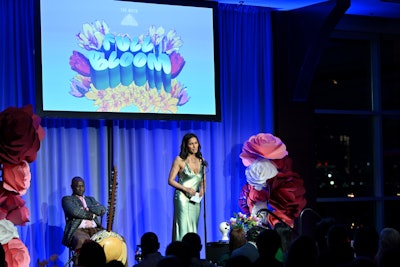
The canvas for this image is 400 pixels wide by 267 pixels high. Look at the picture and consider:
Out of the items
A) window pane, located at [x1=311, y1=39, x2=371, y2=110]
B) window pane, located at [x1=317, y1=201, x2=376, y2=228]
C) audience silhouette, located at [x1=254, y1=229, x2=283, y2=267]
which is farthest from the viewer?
window pane, located at [x1=317, y1=201, x2=376, y2=228]

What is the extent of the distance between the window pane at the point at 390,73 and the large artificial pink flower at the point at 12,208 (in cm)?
564

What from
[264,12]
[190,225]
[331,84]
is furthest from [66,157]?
[331,84]

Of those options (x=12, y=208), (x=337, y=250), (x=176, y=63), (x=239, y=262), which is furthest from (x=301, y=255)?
(x=176, y=63)

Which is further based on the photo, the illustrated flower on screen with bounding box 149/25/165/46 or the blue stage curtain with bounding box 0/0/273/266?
the illustrated flower on screen with bounding box 149/25/165/46

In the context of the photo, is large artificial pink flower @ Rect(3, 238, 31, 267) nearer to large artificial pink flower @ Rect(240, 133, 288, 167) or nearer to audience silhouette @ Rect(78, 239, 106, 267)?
large artificial pink flower @ Rect(240, 133, 288, 167)

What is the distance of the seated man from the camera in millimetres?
7613

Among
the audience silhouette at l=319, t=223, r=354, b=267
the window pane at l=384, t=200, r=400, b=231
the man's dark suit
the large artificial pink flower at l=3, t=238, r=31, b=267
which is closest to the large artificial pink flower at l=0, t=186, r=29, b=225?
the large artificial pink flower at l=3, t=238, r=31, b=267

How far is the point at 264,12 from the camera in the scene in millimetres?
9789

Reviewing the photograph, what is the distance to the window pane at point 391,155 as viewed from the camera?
11039 millimetres

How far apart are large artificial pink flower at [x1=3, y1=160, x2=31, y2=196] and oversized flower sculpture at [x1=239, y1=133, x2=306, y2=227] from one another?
2757mm

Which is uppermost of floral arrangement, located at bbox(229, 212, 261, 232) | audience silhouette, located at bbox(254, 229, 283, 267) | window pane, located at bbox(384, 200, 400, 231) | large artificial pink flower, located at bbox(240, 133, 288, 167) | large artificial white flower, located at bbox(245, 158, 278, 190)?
large artificial pink flower, located at bbox(240, 133, 288, 167)

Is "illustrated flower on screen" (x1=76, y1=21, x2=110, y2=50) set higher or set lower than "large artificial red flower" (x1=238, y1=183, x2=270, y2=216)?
higher

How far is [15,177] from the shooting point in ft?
22.8

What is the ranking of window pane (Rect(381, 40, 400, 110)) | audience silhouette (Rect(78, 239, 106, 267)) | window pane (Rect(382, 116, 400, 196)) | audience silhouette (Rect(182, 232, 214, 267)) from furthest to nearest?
window pane (Rect(382, 116, 400, 196)), window pane (Rect(381, 40, 400, 110)), audience silhouette (Rect(182, 232, 214, 267)), audience silhouette (Rect(78, 239, 106, 267))
